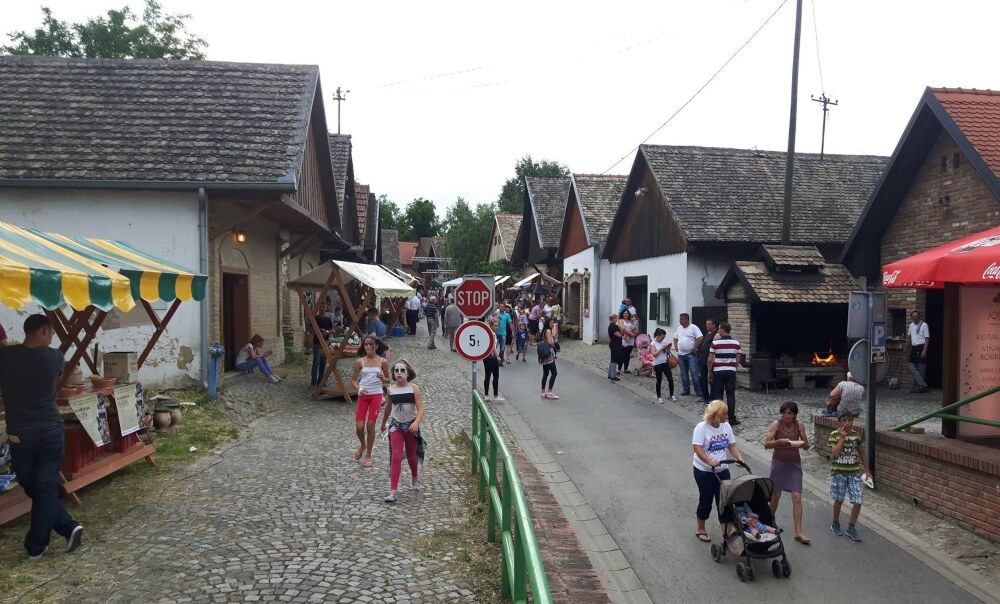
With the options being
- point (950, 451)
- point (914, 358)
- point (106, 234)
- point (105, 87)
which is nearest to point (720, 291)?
point (914, 358)

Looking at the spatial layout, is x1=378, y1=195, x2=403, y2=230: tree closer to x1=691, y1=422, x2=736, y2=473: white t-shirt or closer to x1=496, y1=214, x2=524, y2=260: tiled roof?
x1=496, y1=214, x2=524, y2=260: tiled roof

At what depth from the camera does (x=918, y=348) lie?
46.8ft

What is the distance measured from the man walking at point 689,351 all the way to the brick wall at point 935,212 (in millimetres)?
4462

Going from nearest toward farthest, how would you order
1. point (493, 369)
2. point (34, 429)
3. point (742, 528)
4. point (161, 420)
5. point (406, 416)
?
point (34, 429)
point (742, 528)
point (406, 416)
point (161, 420)
point (493, 369)

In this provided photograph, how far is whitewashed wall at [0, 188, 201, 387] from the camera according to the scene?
12.0 meters

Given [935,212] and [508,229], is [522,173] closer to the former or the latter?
[508,229]

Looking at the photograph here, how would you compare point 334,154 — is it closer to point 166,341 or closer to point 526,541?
point 166,341

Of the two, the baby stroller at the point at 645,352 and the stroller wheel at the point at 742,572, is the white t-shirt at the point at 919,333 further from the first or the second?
the stroller wheel at the point at 742,572

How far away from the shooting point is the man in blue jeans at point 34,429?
550 centimetres

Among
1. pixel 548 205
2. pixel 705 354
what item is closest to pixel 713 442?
pixel 705 354

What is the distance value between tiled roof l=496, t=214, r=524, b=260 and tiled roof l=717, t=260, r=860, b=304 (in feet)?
122

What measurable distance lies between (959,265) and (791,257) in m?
8.52

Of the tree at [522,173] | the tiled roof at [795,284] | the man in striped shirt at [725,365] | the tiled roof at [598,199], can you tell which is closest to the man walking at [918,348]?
the tiled roof at [795,284]

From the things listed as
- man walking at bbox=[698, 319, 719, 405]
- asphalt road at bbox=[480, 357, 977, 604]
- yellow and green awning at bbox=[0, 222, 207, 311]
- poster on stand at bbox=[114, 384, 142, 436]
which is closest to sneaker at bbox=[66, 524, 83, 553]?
yellow and green awning at bbox=[0, 222, 207, 311]
